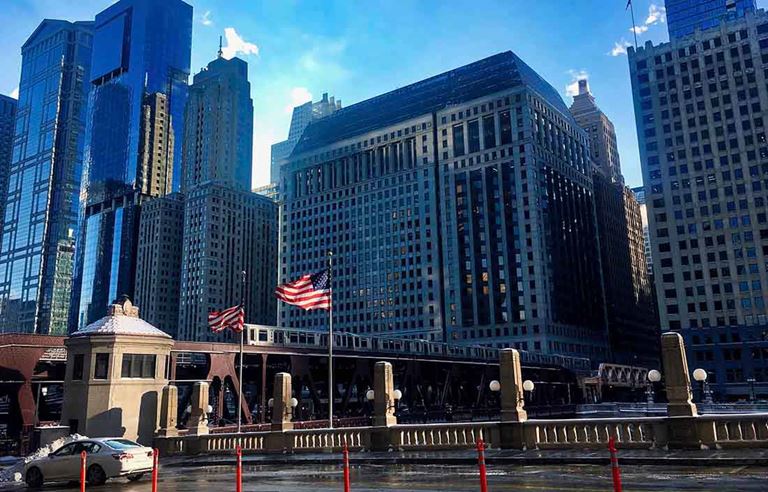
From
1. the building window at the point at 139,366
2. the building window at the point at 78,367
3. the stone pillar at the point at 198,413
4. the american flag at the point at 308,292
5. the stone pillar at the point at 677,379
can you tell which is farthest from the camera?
the american flag at the point at 308,292

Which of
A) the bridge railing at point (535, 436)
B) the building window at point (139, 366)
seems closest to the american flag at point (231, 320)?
the building window at point (139, 366)

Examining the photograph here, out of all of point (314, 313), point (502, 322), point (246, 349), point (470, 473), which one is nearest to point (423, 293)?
point (502, 322)

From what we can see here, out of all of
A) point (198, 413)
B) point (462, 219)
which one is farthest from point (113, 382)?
point (462, 219)

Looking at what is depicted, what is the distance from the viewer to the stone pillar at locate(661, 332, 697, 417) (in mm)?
21000

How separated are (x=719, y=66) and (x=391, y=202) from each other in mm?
86169

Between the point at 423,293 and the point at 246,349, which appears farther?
the point at 423,293

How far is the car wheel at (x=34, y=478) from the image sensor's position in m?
21.2

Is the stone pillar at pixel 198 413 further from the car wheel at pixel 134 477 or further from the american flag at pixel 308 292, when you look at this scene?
the car wheel at pixel 134 477

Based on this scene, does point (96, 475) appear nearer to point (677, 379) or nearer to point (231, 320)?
point (677, 379)

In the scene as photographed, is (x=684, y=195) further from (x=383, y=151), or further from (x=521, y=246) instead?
(x=383, y=151)

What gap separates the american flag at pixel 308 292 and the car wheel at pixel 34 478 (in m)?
16.6

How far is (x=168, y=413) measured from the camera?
3378 cm

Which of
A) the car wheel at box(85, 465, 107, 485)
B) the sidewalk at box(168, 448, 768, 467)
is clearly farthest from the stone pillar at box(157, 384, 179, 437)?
the car wheel at box(85, 465, 107, 485)

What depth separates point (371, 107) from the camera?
198 m
